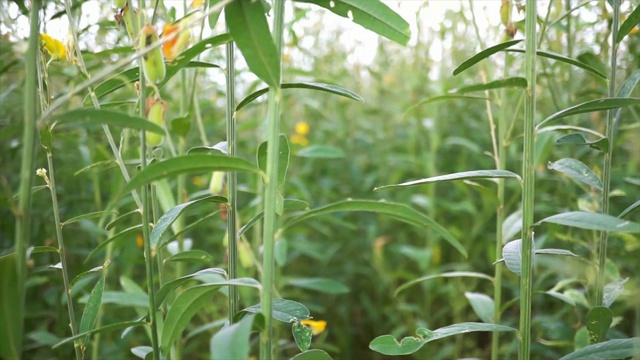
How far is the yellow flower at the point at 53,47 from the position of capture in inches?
37.4

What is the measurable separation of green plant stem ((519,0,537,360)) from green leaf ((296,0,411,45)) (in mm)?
198

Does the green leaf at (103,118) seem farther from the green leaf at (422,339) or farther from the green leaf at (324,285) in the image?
the green leaf at (324,285)

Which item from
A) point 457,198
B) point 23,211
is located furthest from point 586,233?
point 23,211

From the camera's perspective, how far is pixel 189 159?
0.69m

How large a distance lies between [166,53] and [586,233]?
4.10 feet

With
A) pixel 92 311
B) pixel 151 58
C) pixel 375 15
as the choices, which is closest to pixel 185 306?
pixel 92 311

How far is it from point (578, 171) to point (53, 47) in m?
0.91

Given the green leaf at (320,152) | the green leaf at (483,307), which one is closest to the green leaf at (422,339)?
the green leaf at (483,307)

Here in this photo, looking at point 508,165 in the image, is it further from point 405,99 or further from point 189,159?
point 189,159

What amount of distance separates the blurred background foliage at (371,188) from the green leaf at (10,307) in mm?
741

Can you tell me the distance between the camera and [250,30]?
27.4 inches

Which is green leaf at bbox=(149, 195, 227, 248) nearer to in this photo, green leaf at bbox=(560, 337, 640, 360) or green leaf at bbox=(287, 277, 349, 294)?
green leaf at bbox=(560, 337, 640, 360)

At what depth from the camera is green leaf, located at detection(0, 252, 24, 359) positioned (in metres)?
0.66

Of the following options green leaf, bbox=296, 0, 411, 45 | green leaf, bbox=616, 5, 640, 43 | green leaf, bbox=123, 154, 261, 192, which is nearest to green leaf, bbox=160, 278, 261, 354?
green leaf, bbox=123, 154, 261, 192
